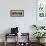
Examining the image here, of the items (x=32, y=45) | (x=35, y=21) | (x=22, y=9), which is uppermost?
(x=22, y=9)

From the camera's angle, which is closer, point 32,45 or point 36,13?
point 32,45

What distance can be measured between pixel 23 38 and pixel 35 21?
93 cm

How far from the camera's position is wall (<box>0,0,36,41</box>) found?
21.8 ft

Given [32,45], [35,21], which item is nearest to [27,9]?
Result: [35,21]

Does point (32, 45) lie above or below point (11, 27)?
below

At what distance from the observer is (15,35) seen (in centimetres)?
639

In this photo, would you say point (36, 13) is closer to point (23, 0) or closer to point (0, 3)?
point (23, 0)

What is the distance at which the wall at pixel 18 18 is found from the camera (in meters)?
6.64

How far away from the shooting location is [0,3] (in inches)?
260

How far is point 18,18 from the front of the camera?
264 inches

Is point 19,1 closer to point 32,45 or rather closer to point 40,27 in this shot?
point 40,27

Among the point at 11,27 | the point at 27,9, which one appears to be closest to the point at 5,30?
the point at 11,27

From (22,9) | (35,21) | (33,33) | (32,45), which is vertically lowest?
(32,45)

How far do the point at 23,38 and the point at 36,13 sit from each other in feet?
4.10
